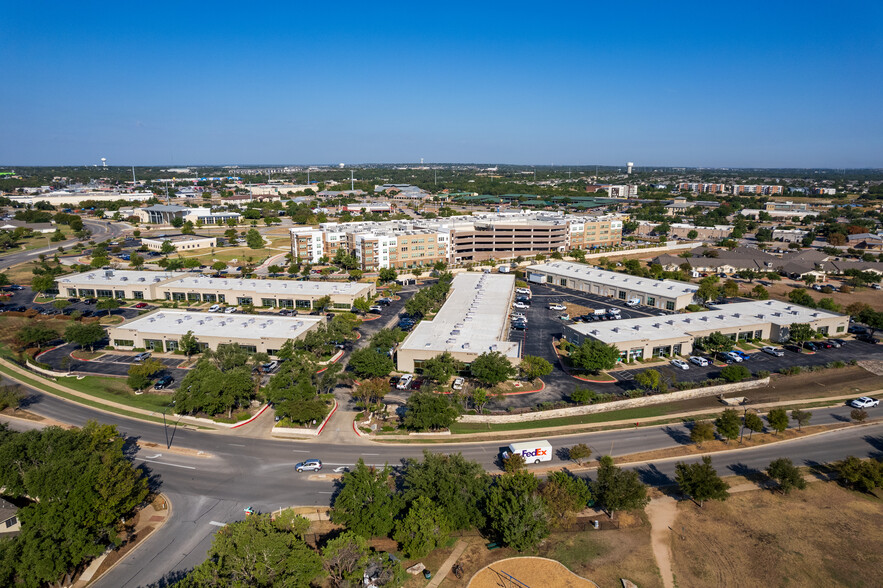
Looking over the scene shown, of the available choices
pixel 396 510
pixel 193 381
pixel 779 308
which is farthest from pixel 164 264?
pixel 779 308

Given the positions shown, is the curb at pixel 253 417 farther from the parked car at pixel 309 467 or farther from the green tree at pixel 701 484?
the green tree at pixel 701 484

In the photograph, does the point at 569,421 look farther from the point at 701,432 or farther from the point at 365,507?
the point at 365,507

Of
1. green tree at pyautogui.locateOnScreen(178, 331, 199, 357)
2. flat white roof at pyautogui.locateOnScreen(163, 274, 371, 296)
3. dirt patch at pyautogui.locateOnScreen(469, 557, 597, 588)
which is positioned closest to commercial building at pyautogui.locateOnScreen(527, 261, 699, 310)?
flat white roof at pyautogui.locateOnScreen(163, 274, 371, 296)

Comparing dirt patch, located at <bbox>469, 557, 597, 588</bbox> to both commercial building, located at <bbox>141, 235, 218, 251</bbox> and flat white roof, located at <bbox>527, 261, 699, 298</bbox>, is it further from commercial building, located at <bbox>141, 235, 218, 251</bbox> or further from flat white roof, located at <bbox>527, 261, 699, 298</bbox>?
commercial building, located at <bbox>141, 235, 218, 251</bbox>

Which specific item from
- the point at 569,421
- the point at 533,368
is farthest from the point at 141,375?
the point at 569,421

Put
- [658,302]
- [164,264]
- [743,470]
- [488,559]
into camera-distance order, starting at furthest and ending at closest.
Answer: [164,264], [658,302], [743,470], [488,559]

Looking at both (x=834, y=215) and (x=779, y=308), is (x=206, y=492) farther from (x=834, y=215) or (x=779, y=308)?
(x=834, y=215)

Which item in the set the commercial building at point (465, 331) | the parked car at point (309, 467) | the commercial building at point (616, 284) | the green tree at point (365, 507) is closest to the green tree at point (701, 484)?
the green tree at point (365, 507)
